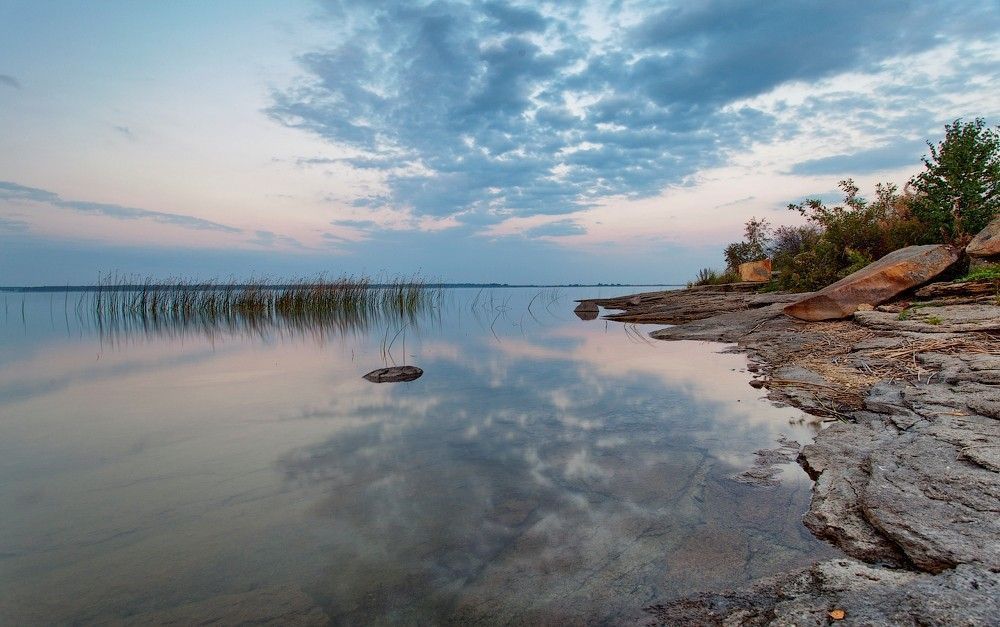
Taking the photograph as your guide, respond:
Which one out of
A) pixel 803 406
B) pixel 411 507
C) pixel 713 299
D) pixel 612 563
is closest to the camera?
pixel 612 563

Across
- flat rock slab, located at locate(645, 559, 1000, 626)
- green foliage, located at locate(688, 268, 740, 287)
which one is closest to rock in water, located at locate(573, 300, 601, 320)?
green foliage, located at locate(688, 268, 740, 287)

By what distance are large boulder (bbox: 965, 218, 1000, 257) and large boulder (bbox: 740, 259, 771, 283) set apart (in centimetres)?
1186

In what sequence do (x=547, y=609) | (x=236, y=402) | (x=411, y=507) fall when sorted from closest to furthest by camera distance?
(x=547, y=609)
(x=411, y=507)
(x=236, y=402)

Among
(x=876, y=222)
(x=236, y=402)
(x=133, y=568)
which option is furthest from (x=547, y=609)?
(x=876, y=222)

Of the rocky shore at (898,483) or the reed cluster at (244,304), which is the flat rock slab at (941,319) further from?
the reed cluster at (244,304)

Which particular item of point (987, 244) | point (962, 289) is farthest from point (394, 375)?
point (987, 244)

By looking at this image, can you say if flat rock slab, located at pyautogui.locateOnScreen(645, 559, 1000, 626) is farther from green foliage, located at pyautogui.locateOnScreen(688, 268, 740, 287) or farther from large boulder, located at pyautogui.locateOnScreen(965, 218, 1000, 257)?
green foliage, located at pyautogui.locateOnScreen(688, 268, 740, 287)

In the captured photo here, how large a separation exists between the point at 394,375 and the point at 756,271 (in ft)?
59.8

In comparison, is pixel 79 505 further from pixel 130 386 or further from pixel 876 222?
pixel 876 222

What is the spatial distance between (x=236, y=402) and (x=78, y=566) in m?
3.37

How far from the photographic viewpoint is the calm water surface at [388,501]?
A: 196 centimetres

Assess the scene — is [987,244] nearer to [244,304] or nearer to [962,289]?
[962,289]

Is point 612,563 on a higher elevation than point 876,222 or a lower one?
lower

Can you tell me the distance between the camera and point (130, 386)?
6344mm
